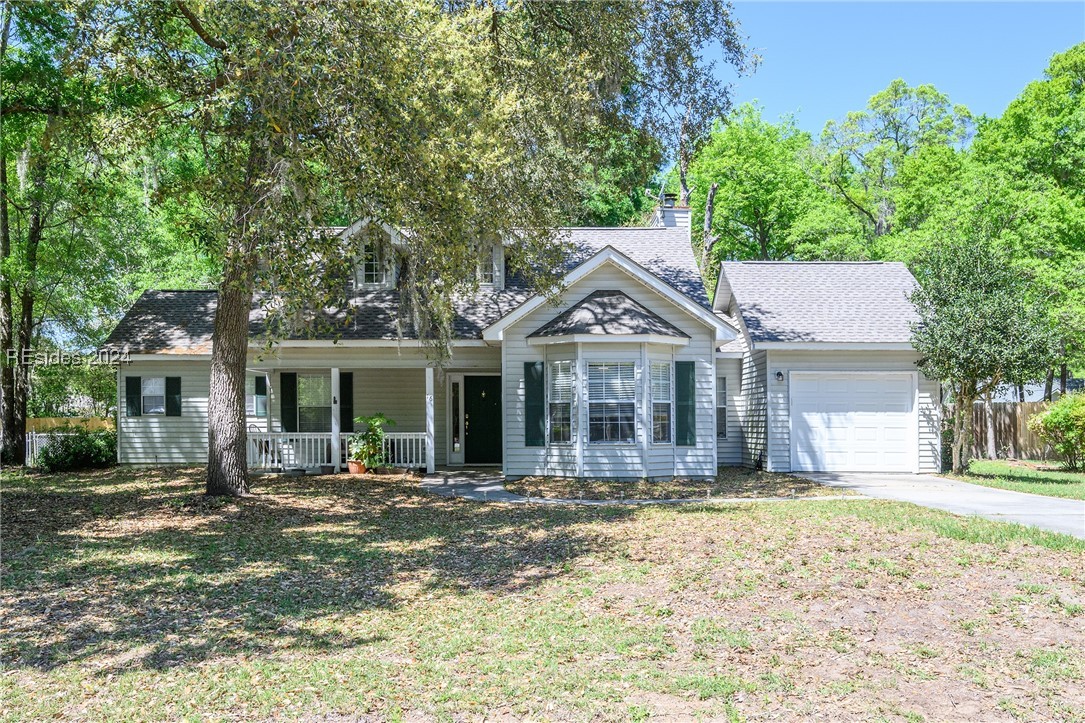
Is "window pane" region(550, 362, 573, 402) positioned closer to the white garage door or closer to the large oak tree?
the large oak tree

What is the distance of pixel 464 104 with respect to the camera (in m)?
11.0

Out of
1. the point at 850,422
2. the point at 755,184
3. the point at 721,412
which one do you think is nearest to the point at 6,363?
the point at 721,412

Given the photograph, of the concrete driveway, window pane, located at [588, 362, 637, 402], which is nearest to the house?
window pane, located at [588, 362, 637, 402]

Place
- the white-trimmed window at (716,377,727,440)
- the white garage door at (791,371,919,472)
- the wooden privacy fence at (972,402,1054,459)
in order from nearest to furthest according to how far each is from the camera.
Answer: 1. the white garage door at (791,371,919,472)
2. the white-trimmed window at (716,377,727,440)
3. the wooden privacy fence at (972,402,1054,459)

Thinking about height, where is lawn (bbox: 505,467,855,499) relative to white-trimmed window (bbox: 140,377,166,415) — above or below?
below

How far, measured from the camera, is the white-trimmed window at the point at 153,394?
19.1 meters

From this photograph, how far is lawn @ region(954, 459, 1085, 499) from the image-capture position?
569 inches

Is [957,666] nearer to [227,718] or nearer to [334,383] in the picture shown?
[227,718]

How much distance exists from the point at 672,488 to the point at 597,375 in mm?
2473

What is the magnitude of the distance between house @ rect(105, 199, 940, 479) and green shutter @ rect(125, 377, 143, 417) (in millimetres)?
35

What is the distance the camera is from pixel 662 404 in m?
15.8

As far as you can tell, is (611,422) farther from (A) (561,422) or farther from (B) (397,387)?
(B) (397,387)

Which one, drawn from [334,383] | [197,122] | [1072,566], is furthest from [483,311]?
[1072,566]

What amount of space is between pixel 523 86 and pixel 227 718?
1121cm
